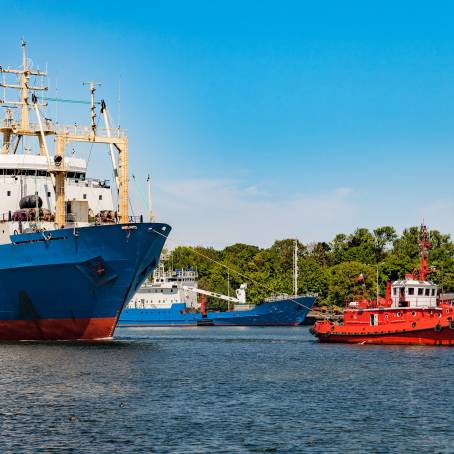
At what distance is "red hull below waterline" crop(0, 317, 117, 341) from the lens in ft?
225

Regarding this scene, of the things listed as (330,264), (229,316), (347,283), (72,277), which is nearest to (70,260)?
(72,277)

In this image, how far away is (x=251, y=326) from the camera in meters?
131

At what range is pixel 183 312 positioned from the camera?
13400 centimetres

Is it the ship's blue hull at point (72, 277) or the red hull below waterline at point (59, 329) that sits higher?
the ship's blue hull at point (72, 277)

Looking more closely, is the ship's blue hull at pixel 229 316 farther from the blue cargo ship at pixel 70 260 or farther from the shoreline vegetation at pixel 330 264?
the blue cargo ship at pixel 70 260

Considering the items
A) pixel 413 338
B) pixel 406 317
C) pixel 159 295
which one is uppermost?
pixel 159 295

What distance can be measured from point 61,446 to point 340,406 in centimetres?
1347

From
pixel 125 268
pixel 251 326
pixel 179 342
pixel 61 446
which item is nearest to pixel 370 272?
pixel 251 326

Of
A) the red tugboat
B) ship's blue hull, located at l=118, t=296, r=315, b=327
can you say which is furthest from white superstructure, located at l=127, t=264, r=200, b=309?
the red tugboat

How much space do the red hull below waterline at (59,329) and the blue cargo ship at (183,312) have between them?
2319 inches

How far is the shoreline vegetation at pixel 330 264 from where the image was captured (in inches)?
5960

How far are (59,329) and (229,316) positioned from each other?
214 ft

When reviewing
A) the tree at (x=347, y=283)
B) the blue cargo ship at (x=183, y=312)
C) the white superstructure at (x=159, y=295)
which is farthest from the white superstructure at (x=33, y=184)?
the tree at (x=347, y=283)

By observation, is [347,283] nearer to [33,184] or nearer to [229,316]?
[229,316]
